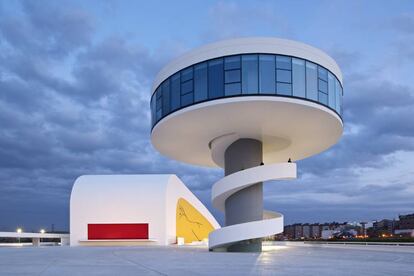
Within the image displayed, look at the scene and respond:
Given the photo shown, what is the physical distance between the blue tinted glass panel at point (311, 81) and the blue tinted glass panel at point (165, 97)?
25.3 ft

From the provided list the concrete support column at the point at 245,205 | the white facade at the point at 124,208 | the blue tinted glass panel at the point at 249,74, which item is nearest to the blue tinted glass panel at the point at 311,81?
the blue tinted glass panel at the point at 249,74

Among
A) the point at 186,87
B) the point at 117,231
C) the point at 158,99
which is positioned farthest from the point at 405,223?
the point at 186,87

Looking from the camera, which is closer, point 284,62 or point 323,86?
point 284,62

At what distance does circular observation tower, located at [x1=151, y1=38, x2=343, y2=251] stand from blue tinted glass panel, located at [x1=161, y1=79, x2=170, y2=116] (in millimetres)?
57

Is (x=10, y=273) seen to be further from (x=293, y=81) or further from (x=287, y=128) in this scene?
(x=287, y=128)

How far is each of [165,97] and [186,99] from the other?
2.29 meters

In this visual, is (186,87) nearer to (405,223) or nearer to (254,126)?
(254,126)

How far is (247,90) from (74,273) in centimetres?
1294

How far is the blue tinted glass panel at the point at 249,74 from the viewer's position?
22.0 m

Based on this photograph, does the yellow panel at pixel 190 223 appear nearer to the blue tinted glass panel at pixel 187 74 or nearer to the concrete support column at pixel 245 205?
the concrete support column at pixel 245 205

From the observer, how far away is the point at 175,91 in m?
24.7

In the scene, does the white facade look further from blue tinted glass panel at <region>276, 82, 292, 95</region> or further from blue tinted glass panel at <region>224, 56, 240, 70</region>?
blue tinted glass panel at <region>276, 82, 292, 95</region>

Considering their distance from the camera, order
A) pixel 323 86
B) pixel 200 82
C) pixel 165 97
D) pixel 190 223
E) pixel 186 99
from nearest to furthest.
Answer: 1. pixel 200 82
2. pixel 323 86
3. pixel 186 99
4. pixel 165 97
5. pixel 190 223

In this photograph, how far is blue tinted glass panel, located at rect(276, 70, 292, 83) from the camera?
72.9ft
